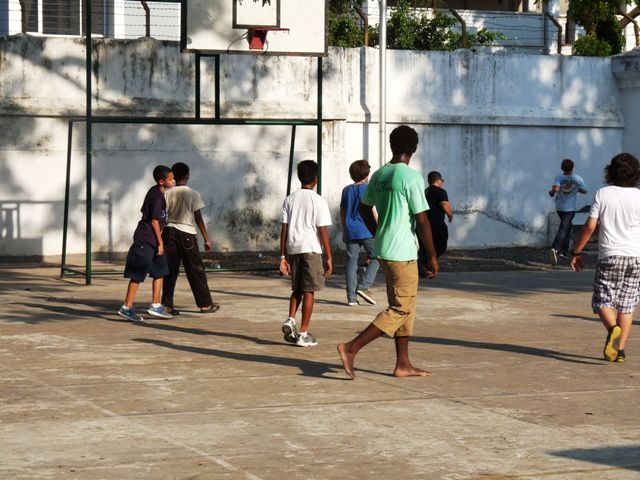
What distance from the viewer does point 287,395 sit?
898cm

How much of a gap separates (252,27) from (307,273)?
6592 millimetres

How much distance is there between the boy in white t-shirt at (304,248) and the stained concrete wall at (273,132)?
897 centimetres

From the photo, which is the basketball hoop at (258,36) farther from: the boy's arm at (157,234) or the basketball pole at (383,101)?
the boy's arm at (157,234)

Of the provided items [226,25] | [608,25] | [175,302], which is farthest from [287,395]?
[608,25]

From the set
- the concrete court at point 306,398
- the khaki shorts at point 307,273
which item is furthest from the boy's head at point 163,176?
the khaki shorts at point 307,273

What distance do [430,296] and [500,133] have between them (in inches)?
311

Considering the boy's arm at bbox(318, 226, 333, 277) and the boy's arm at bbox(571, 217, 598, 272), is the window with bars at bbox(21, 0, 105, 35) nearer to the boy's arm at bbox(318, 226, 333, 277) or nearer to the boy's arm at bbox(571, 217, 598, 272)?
the boy's arm at bbox(318, 226, 333, 277)

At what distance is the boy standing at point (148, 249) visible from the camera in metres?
12.9

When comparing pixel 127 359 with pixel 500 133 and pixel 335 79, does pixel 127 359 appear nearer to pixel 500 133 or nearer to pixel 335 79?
pixel 335 79

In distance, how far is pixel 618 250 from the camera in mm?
10422

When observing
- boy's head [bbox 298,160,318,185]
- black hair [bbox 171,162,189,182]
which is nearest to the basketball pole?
black hair [bbox 171,162,189,182]

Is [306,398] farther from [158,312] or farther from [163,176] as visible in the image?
[163,176]

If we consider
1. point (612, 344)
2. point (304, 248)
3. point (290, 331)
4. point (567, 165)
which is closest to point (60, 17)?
point (567, 165)

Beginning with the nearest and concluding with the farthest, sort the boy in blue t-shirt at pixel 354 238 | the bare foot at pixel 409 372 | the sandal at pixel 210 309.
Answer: the bare foot at pixel 409 372 → the sandal at pixel 210 309 → the boy in blue t-shirt at pixel 354 238
